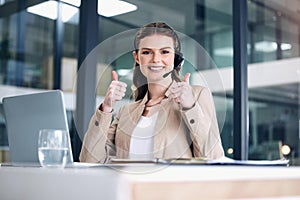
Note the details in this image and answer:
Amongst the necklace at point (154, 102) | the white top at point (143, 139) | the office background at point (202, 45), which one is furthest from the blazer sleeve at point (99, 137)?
the office background at point (202, 45)

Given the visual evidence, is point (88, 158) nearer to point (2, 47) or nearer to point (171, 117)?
point (171, 117)

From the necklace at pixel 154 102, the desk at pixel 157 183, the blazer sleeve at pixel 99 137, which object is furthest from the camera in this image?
the necklace at pixel 154 102

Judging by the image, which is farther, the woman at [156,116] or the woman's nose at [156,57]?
the woman's nose at [156,57]

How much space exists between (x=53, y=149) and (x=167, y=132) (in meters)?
0.62

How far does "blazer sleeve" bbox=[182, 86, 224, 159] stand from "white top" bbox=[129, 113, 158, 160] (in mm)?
164

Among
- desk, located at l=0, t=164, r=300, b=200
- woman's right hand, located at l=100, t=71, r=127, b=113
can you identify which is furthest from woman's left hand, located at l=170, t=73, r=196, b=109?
desk, located at l=0, t=164, r=300, b=200

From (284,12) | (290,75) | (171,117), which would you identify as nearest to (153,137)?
(171,117)

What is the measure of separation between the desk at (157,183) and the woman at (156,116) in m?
0.54

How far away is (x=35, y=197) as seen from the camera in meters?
1.03

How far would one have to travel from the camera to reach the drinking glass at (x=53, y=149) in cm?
120

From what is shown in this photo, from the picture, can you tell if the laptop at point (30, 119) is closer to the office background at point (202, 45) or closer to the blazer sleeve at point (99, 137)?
the blazer sleeve at point (99, 137)

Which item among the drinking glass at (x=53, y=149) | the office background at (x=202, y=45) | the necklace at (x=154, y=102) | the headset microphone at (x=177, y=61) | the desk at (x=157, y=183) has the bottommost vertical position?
the desk at (x=157, y=183)

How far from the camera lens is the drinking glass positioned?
120 cm

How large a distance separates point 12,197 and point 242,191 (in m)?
0.59
